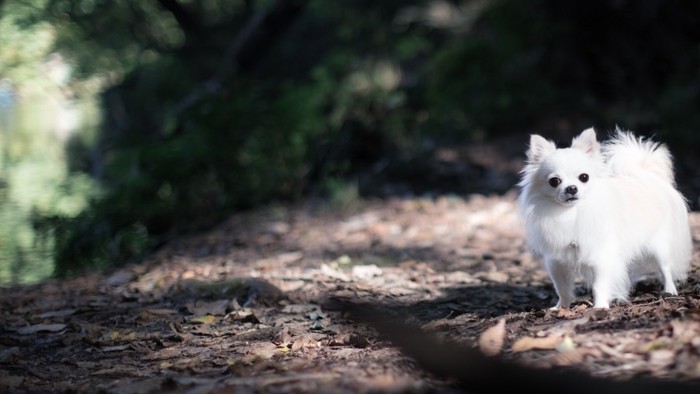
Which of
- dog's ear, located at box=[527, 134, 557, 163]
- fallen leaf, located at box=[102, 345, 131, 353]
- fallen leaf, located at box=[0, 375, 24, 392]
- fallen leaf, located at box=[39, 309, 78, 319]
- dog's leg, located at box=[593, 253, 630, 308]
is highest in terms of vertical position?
dog's ear, located at box=[527, 134, 557, 163]

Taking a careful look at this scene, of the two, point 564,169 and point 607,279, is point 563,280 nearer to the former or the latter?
point 607,279

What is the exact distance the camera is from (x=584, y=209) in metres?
4.07

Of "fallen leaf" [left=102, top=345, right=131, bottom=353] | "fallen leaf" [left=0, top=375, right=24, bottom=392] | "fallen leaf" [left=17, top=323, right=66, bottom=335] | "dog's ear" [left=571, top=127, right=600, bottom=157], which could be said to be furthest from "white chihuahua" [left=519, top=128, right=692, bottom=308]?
"fallen leaf" [left=17, top=323, right=66, bottom=335]

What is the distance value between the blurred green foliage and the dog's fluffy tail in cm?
485

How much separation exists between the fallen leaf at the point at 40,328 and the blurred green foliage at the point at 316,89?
7.78 ft

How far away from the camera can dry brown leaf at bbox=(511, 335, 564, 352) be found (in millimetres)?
3146

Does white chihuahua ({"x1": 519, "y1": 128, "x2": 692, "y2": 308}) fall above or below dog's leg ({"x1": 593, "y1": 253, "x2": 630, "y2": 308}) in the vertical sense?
above

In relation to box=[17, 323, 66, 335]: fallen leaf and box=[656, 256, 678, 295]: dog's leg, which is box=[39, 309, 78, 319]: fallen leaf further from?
box=[656, 256, 678, 295]: dog's leg

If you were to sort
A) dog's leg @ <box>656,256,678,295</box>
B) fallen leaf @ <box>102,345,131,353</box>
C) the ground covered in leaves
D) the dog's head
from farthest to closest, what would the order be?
dog's leg @ <box>656,256,678,295</box> → fallen leaf @ <box>102,345,131,353</box> → the dog's head → the ground covered in leaves

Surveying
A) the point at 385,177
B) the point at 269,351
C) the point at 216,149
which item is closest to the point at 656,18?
the point at 385,177

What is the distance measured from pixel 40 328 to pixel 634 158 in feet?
12.2

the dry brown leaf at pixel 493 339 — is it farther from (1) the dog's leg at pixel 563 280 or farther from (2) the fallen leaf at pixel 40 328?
(2) the fallen leaf at pixel 40 328

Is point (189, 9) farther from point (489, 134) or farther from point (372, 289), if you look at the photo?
point (372, 289)

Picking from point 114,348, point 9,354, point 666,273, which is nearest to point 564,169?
point 666,273
